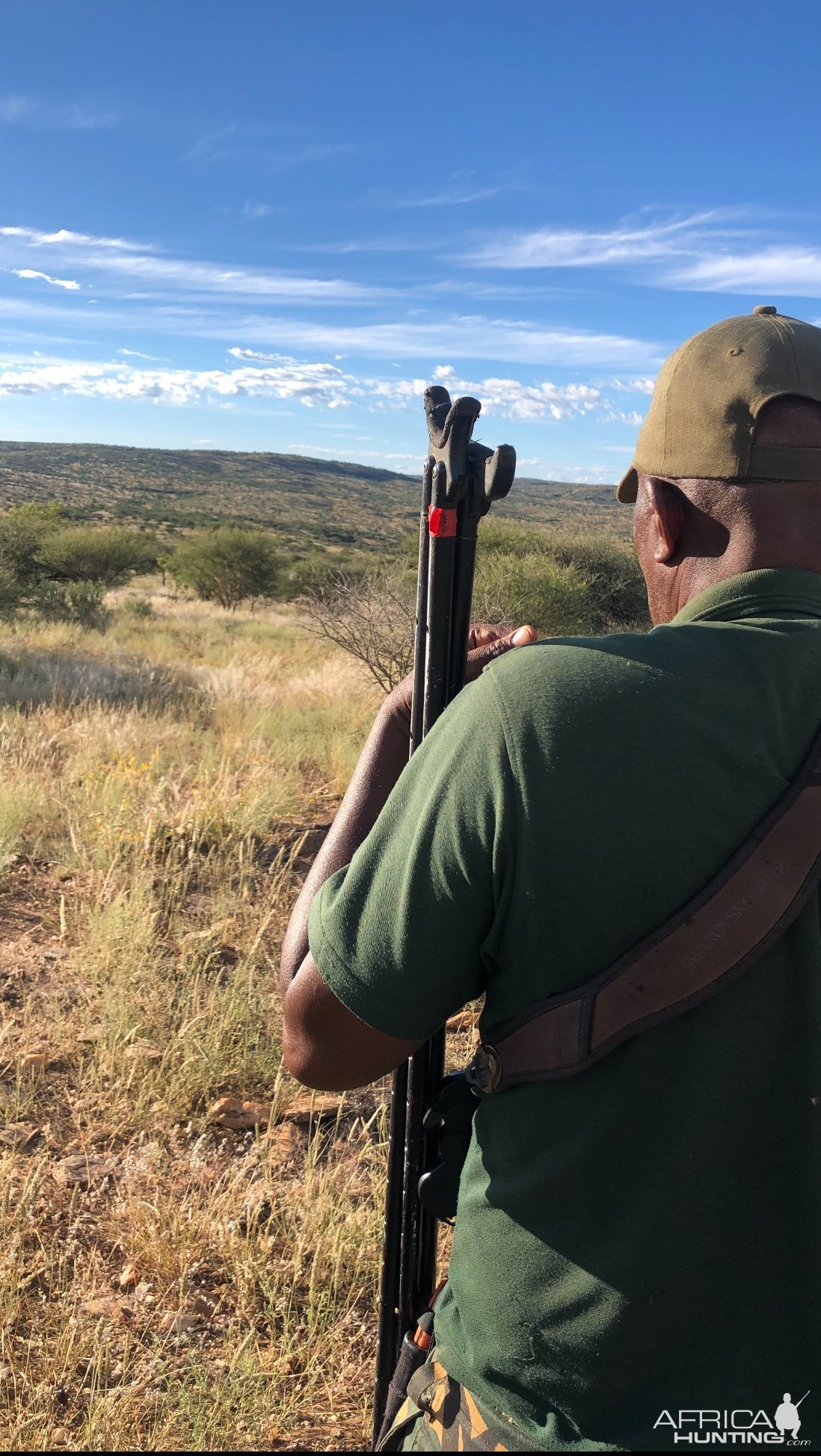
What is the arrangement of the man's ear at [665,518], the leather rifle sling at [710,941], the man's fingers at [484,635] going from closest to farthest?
1. the leather rifle sling at [710,941]
2. the man's ear at [665,518]
3. the man's fingers at [484,635]

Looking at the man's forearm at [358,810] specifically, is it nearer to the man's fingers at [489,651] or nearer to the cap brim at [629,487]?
the man's fingers at [489,651]

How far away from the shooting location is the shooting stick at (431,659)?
4.22 feet

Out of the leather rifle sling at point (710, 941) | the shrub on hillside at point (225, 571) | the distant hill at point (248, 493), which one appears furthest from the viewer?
the distant hill at point (248, 493)

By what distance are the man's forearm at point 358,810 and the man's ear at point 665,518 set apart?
444 mm

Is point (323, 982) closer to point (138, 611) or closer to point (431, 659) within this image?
point (431, 659)

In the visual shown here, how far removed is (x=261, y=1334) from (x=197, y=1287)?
8.0 inches

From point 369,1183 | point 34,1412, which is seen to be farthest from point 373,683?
point 34,1412

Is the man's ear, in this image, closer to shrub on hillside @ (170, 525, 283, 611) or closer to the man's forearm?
the man's forearm

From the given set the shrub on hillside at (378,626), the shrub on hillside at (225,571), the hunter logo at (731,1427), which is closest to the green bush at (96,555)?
the shrub on hillside at (225,571)

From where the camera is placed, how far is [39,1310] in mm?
2188

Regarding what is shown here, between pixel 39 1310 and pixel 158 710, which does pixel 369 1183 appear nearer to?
pixel 39 1310

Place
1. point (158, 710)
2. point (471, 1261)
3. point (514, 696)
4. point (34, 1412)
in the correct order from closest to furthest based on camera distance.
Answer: point (514, 696), point (471, 1261), point (34, 1412), point (158, 710)

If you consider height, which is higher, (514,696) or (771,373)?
(771,373)

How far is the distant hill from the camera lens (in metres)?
59.5
